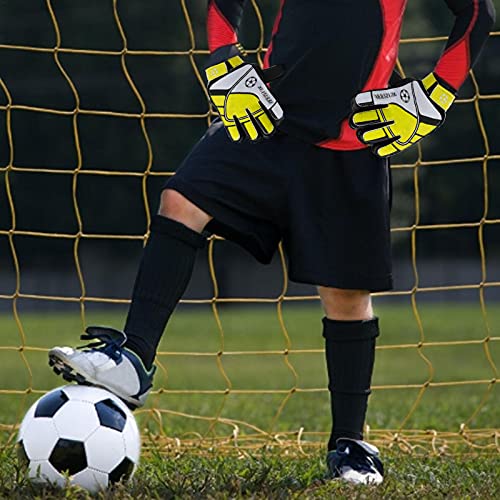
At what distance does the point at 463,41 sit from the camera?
10.2 feet

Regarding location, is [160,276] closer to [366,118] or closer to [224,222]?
[224,222]

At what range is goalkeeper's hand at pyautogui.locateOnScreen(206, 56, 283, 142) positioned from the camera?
9.81 ft

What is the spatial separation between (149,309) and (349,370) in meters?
0.57

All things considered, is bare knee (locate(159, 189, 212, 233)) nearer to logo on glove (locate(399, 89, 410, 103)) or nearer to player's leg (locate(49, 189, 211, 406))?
player's leg (locate(49, 189, 211, 406))

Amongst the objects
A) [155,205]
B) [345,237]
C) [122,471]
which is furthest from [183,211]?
[155,205]

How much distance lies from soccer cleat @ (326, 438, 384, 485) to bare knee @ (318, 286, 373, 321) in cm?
31

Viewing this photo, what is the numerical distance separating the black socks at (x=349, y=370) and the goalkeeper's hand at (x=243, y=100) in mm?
546

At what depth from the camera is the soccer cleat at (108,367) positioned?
2.76 metres

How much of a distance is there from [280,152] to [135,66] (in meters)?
14.6

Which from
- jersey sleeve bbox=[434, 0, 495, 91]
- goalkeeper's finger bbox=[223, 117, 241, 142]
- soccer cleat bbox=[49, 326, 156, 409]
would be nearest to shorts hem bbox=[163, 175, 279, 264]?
goalkeeper's finger bbox=[223, 117, 241, 142]

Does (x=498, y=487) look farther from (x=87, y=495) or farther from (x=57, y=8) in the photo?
(x=57, y=8)

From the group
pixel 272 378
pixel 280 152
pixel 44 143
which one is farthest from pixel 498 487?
pixel 44 143

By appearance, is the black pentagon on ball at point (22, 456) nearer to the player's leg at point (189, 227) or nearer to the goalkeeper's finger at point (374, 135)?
the player's leg at point (189, 227)

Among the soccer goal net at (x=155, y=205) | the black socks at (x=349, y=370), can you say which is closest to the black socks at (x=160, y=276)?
the black socks at (x=349, y=370)
